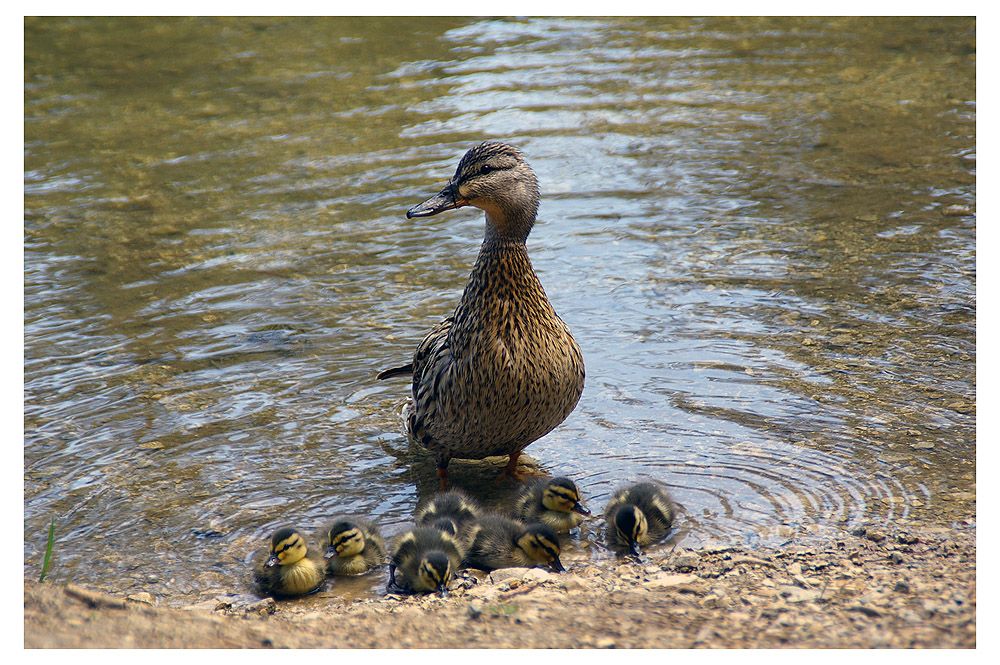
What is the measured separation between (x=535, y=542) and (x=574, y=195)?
221 inches

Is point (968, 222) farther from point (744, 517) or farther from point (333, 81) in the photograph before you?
point (333, 81)

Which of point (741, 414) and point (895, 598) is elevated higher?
point (741, 414)

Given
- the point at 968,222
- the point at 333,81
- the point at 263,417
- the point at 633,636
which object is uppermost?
the point at 333,81

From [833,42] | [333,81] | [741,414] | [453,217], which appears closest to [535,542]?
[741,414]

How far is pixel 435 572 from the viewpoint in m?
4.52

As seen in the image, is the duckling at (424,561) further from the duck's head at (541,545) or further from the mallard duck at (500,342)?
the mallard duck at (500,342)

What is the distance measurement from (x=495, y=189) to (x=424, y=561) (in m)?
1.87

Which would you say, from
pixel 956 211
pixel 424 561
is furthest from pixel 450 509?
pixel 956 211

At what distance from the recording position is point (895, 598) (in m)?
4.14

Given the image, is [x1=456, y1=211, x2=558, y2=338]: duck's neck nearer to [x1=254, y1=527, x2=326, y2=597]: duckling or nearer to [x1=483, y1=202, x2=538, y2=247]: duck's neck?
[x1=483, y1=202, x2=538, y2=247]: duck's neck

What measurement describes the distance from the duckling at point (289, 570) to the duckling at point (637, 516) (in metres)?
1.36

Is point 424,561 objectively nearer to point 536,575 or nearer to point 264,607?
point 536,575

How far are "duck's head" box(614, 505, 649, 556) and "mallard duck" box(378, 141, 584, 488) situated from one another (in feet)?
2.28

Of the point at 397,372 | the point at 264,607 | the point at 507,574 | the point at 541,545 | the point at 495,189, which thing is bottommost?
the point at 264,607
